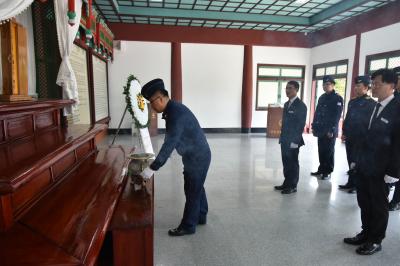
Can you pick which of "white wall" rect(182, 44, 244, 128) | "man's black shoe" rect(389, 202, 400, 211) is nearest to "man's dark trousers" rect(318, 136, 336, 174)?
"man's black shoe" rect(389, 202, 400, 211)

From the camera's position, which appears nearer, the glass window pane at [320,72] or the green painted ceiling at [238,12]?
the green painted ceiling at [238,12]

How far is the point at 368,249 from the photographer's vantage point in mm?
2021

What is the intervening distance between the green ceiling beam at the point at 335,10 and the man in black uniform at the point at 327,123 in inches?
125

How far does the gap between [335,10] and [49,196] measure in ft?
23.7

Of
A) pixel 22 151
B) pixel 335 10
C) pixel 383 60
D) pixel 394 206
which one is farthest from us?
pixel 335 10

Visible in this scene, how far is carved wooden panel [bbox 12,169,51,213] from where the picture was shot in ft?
3.87

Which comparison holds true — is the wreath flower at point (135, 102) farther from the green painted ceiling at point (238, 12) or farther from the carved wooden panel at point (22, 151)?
the green painted ceiling at point (238, 12)

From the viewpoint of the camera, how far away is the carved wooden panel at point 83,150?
213cm

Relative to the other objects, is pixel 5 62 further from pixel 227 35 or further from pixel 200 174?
pixel 227 35

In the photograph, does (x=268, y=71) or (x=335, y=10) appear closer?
(x=335, y=10)

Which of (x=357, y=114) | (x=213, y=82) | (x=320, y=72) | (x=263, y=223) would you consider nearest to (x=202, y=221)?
(x=263, y=223)

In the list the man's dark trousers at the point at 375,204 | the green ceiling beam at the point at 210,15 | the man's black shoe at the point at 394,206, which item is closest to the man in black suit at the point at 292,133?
the man's black shoe at the point at 394,206

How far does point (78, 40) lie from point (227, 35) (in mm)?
4906

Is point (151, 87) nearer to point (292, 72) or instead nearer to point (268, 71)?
point (268, 71)
